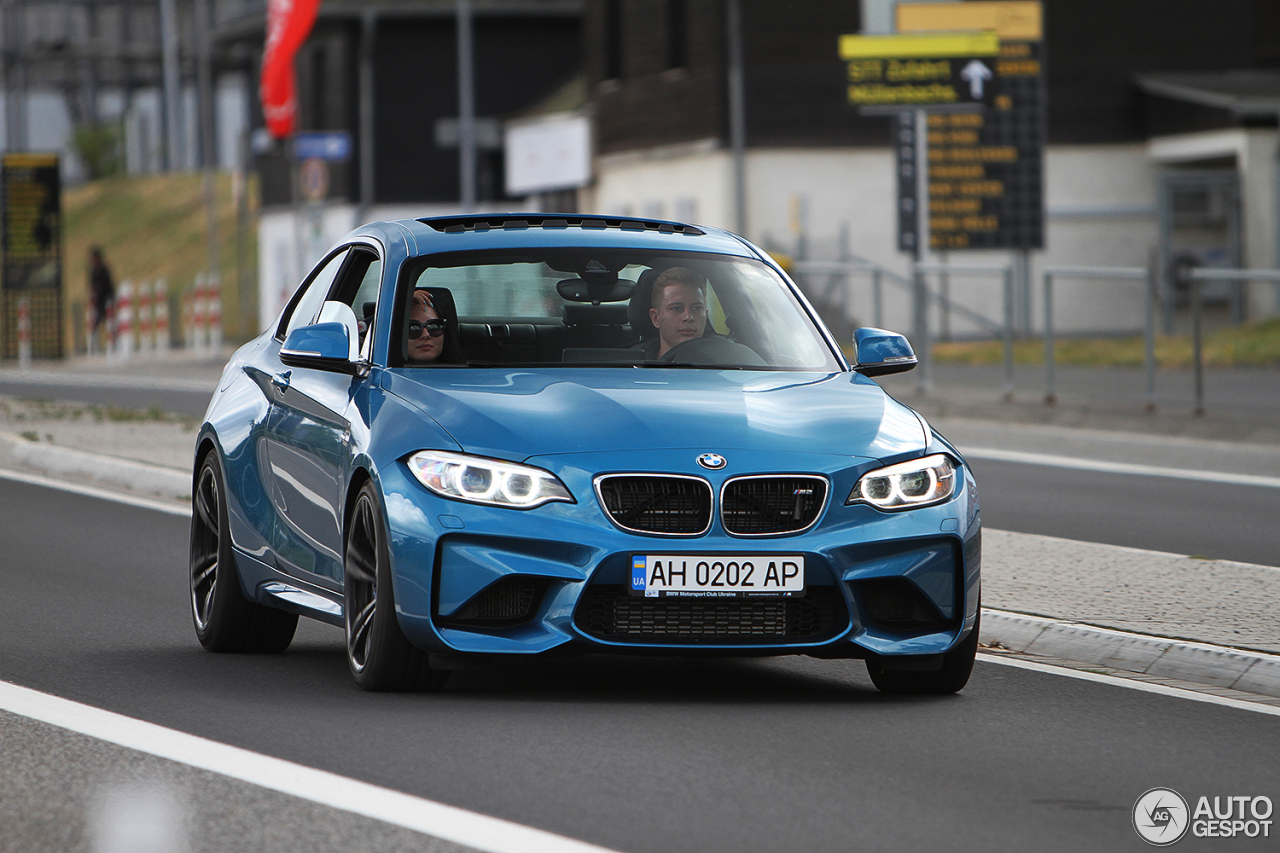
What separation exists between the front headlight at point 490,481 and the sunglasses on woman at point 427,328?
1077 mm

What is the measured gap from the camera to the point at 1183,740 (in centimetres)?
685

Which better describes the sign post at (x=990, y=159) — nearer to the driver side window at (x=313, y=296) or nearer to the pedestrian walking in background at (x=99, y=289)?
the driver side window at (x=313, y=296)

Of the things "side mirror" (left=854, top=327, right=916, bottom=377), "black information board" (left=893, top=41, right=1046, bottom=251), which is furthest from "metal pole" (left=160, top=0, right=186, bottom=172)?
"side mirror" (left=854, top=327, right=916, bottom=377)

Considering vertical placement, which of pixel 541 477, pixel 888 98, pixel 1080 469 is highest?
pixel 888 98

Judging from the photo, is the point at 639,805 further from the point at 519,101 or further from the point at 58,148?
the point at 58,148

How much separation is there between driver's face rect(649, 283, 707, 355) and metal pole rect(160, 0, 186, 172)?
2777 inches

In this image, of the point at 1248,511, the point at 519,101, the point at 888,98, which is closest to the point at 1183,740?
the point at 1248,511

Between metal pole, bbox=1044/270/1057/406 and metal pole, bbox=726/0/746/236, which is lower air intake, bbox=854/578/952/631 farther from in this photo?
metal pole, bbox=726/0/746/236

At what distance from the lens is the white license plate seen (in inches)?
270

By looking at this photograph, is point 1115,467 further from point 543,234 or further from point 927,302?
point 543,234

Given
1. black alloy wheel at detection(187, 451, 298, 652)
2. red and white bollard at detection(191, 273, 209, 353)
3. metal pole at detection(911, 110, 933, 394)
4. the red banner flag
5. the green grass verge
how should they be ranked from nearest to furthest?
black alloy wheel at detection(187, 451, 298, 652), metal pole at detection(911, 110, 933, 394), red and white bollard at detection(191, 273, 209, 353), the red banner flag, the green grass verge

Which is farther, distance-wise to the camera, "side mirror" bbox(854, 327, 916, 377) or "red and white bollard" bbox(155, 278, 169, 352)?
"red and white bollard" bbox(155, 278, 169, 352)

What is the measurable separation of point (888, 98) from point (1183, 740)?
19758mm

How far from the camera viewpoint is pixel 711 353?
8039 mm
